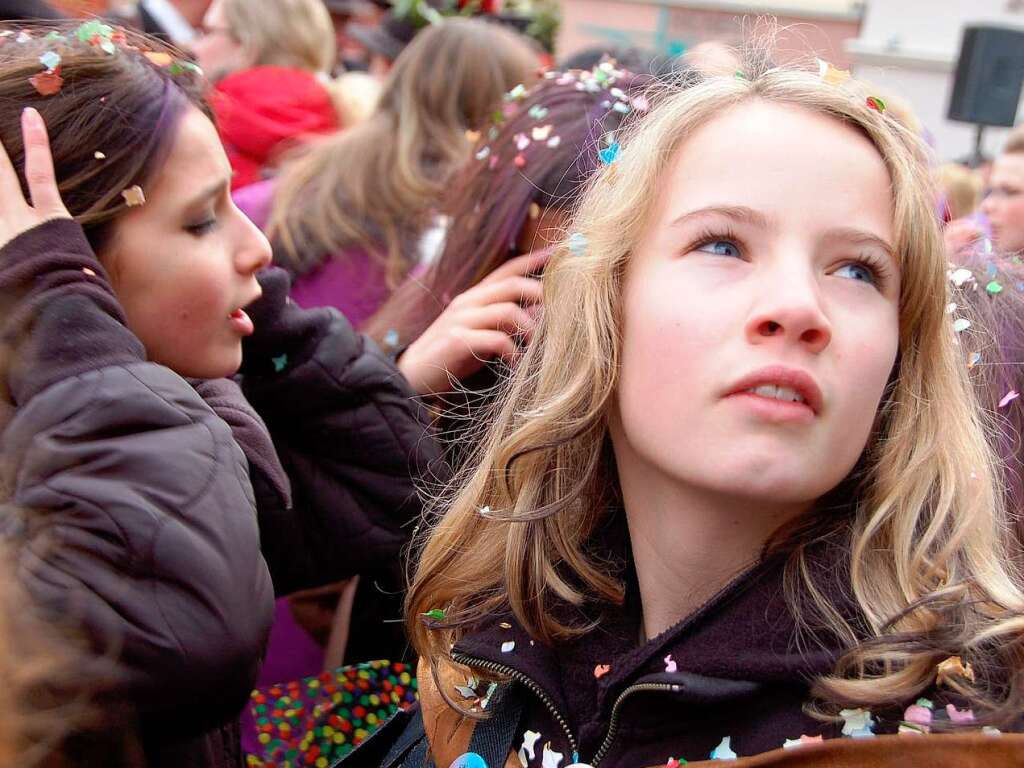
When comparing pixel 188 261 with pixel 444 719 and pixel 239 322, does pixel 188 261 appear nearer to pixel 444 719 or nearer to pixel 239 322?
pixel 239 322

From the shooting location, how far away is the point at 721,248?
5.07 feet

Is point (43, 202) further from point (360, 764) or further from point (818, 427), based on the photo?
point (818, 427)

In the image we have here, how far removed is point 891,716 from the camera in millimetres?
1360

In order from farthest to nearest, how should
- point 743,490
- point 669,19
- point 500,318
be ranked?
point 669,19, point 500,318, point 743,490

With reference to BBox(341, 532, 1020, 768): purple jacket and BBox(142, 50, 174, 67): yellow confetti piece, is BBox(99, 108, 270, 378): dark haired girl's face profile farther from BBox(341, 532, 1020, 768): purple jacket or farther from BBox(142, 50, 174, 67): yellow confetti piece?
BBox(341, 532, 1020, 768): purple jacket

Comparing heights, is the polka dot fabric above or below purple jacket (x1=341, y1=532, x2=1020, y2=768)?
below

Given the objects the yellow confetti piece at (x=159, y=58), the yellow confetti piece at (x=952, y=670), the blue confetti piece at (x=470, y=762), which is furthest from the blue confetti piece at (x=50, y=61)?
the yellow confetti piece at (x=952, y=670)

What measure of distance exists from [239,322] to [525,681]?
75 cm

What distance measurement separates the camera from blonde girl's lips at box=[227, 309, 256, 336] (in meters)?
1.86

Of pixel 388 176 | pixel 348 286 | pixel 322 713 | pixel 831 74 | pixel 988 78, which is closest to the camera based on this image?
pixel 831 74

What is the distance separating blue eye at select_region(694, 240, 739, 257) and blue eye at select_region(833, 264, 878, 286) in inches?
5.4

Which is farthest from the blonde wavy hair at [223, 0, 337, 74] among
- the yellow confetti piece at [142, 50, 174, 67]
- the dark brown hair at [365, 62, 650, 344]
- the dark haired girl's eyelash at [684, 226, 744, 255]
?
the dark haired girl's eyelash at [684, 226, 744, 255]

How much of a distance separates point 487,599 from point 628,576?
0.76 ft

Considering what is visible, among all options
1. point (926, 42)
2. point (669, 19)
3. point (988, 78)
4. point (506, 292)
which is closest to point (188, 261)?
point (506, 292)
